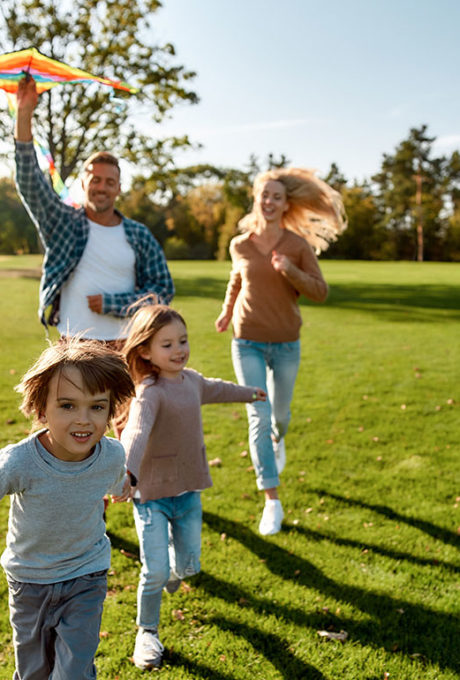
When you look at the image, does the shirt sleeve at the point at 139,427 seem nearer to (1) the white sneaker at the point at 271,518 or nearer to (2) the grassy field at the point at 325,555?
(2) the grassy field at the point at 325,555

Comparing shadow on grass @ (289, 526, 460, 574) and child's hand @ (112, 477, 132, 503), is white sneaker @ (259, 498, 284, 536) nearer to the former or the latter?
shadow on grass @ (289, 526, 460, 574)

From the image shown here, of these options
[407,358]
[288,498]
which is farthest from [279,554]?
[407,358]

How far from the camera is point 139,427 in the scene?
10.5 feet

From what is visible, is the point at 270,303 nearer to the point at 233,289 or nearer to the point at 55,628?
the point at 233,289

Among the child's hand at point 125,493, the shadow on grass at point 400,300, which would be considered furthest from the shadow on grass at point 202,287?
the child's hand at point 125,493

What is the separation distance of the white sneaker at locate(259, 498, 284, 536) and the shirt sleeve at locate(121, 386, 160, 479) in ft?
5.83

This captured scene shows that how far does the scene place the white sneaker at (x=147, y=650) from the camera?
317 centimetres

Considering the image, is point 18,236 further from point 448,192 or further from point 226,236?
point 448,192

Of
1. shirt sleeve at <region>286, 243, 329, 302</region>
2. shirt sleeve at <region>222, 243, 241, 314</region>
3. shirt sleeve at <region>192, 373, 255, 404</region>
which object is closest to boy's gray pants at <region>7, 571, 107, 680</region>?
shirt sleeve at <region>192, 373, 255, 404</region>

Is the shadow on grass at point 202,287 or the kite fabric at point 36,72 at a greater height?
the kite fabric at point 36,72

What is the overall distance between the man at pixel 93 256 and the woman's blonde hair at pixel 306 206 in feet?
3.98

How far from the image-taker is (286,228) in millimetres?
5422

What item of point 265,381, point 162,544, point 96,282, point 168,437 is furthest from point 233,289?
point 162,544

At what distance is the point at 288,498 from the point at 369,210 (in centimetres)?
6943
